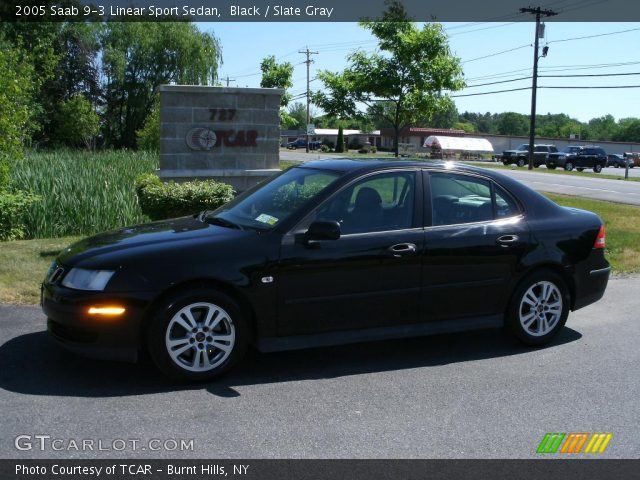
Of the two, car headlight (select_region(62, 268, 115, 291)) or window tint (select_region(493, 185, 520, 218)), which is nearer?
car headlight (select_region(62, 268, 115, 291))

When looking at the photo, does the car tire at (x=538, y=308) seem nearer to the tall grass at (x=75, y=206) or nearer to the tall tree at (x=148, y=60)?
the tall grass at (x=75, y=206)

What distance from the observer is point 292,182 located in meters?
6.03

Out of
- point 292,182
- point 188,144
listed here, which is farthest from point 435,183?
point 188,144

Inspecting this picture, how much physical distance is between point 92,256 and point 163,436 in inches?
61.5

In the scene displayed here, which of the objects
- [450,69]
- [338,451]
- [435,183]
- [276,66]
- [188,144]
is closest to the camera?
[338,451]

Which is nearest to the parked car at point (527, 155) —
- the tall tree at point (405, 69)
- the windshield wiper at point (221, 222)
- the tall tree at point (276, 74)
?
the tall tree at point (276, 74)

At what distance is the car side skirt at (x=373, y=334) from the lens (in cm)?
520

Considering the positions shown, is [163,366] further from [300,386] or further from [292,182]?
[292,182]

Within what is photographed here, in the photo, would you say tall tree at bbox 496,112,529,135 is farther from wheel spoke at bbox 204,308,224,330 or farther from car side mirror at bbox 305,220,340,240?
wheel spoke at bbox 204,308,224,330

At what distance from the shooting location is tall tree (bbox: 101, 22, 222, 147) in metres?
41.9

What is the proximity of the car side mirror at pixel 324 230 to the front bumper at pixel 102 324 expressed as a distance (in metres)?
1.25

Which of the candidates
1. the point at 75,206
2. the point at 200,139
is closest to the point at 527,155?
the point at 200,139

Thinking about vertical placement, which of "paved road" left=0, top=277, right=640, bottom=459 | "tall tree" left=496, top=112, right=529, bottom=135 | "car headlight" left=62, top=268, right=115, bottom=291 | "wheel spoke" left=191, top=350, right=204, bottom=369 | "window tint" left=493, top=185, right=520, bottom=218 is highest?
"tall tree" left=496, top=112, right=529, bottom=135

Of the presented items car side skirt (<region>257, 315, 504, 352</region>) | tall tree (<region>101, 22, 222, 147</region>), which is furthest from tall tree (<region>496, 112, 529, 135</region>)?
car side skirt (<region>257, 315, 504, 352</region>)
